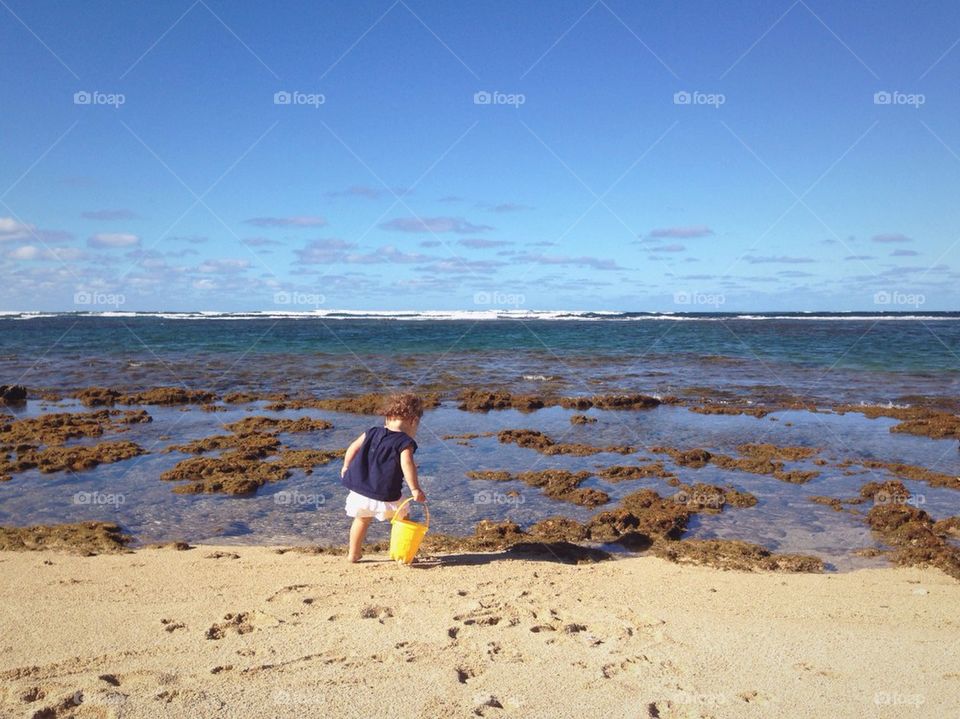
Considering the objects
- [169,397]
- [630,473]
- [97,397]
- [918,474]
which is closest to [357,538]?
[630,473]

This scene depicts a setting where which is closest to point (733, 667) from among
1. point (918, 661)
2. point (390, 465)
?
point (918, 661)

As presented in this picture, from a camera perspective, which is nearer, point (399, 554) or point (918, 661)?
point (918, 661)

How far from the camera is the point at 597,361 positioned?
30.5m

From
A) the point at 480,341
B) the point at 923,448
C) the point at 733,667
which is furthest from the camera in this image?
the point at 480,341

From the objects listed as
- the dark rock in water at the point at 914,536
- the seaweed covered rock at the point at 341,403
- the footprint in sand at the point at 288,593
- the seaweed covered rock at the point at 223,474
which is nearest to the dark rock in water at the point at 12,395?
the seaweed covered rock at the point at 341,403

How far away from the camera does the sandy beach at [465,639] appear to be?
150 inches

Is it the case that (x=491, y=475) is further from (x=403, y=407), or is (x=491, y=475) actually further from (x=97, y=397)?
(x=97, y=397)

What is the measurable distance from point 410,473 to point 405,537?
0.56m

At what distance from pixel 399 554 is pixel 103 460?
681 cm

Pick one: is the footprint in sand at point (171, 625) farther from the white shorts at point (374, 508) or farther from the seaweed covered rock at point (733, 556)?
the seaweed covered rock at point (733, 556)

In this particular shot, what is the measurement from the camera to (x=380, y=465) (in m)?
6.19

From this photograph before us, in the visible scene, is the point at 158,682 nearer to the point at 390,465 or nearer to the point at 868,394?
the point at 390,465

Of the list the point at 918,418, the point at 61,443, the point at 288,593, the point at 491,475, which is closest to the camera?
the point at 288,593

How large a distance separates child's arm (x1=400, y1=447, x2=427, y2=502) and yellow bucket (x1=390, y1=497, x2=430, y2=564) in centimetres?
14
